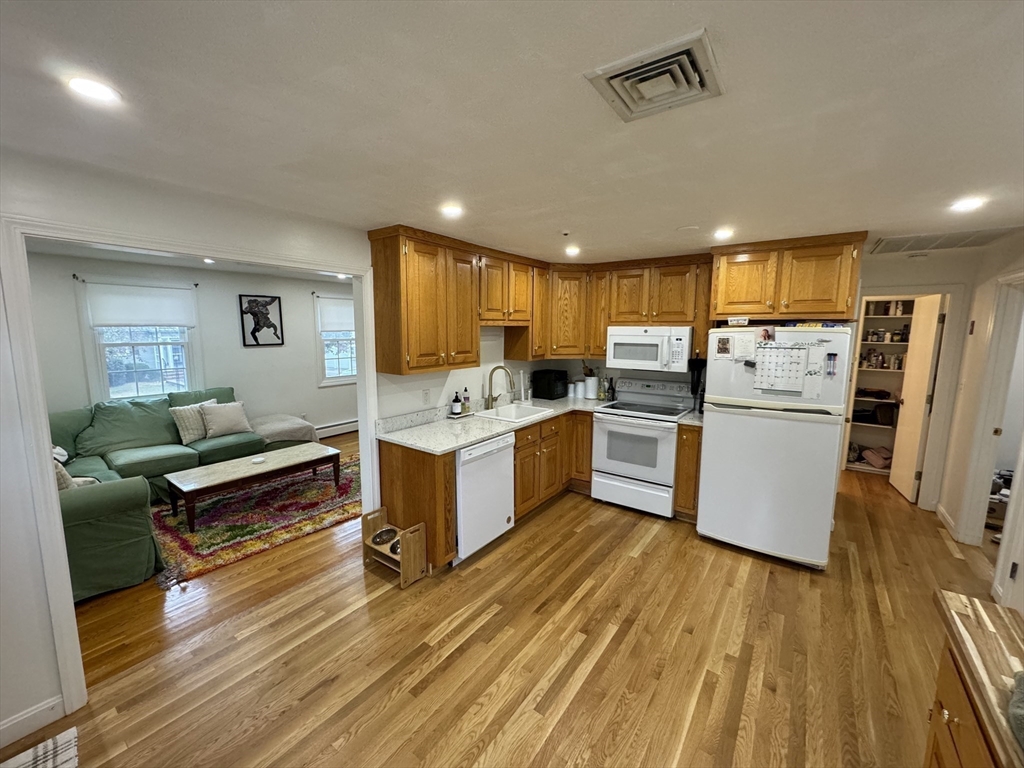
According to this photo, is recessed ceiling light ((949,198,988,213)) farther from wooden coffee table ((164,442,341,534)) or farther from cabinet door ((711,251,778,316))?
wooden coffee table ((164,442,341,534))

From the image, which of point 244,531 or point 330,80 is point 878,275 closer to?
point 330,80

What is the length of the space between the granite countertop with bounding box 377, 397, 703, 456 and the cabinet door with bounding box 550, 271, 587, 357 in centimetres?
68

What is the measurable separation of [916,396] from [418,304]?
4683 mm

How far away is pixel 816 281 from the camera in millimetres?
2873

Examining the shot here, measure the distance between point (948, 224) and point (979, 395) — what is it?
155 cm

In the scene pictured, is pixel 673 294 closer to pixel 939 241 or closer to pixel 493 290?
pixel 493 290

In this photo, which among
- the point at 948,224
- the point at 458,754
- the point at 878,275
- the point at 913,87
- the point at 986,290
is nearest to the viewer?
the point at 913,87

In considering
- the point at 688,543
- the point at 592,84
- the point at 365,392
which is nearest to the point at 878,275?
the point at 688,543

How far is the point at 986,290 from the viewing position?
320 cm

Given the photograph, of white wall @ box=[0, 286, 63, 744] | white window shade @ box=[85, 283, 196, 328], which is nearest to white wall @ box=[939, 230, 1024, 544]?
white wall @ box=[0, 286, 63, 744]

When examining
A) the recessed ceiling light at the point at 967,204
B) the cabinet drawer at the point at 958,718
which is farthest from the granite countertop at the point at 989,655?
the recessed ceiling light at the point at 967,204

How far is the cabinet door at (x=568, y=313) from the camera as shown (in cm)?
417

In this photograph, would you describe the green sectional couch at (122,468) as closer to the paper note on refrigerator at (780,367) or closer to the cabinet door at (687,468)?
the cabinet door at (687,468)

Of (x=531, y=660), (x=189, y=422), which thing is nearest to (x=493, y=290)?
(x=531, y=660)
